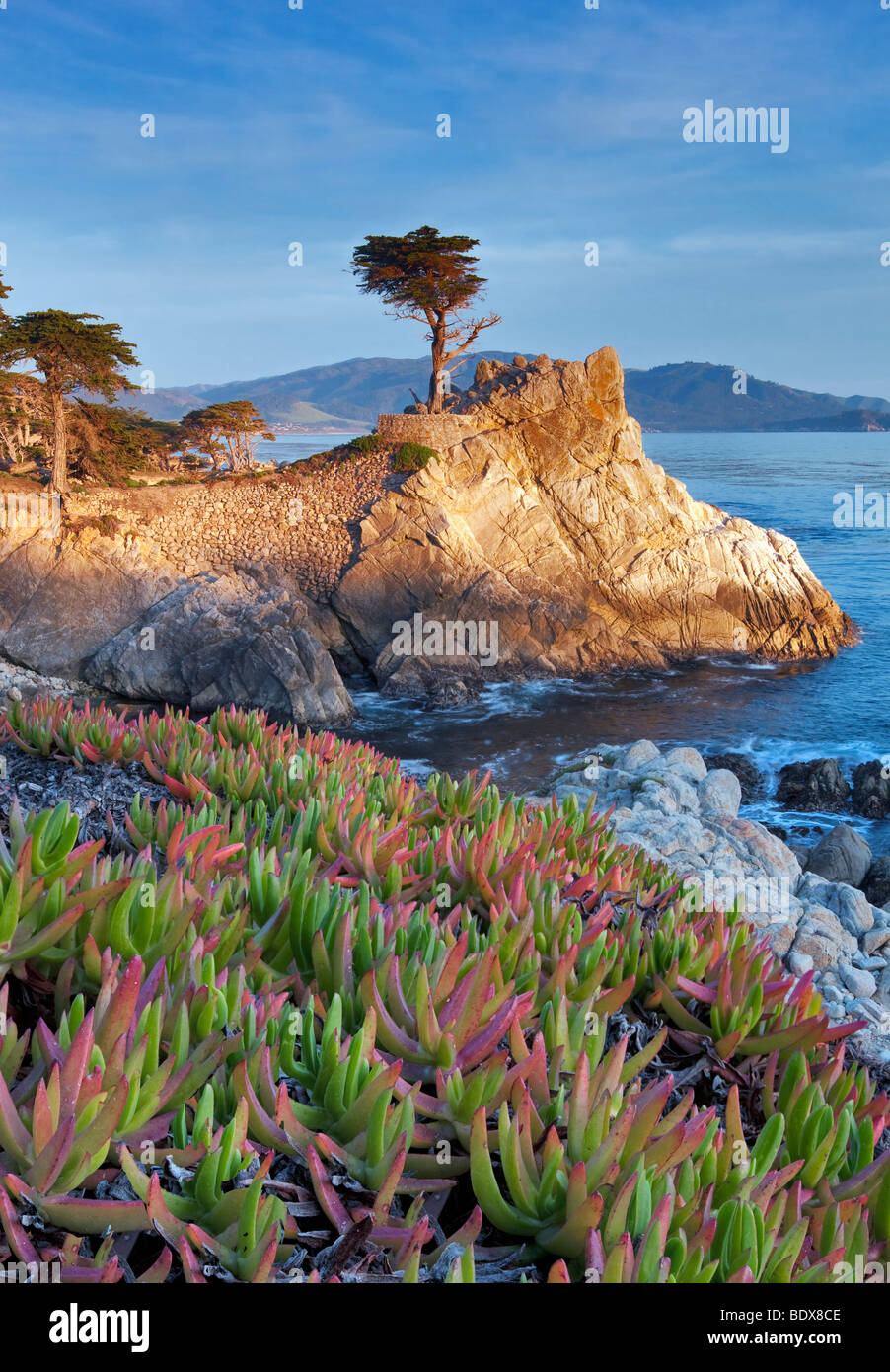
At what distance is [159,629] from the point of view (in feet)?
81.1

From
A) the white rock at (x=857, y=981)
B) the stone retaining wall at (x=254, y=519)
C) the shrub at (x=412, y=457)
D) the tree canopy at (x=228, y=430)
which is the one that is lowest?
the white rock at (x=857, y=981)

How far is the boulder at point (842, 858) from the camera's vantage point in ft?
41.3

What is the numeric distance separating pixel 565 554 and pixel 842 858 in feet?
58.0

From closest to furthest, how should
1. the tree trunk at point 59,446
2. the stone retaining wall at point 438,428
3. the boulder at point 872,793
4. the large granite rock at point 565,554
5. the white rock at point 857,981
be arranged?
the white rock at point 857,981, the boulder at point 872,793, the large granite rock at point 565,554, the tree trunk at point 59,446, the stone retaining wall at point 438,428

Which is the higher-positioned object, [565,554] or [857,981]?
[565,554]

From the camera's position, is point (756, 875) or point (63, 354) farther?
point (63, 354)

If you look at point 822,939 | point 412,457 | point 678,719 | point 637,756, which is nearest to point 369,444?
point 412,457

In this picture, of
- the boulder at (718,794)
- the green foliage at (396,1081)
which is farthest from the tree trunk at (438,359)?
the green foliage at (396,1081)

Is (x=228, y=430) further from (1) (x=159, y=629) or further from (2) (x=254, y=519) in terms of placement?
(1) (x=159, y=629)

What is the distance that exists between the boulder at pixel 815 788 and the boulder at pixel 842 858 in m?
4.17

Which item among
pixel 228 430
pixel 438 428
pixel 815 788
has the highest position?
pixel 228 430

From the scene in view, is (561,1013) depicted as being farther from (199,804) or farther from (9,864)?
(199,804)

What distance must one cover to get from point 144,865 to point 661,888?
8.02 ft

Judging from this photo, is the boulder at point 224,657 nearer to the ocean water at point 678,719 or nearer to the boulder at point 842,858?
the ocean water at point 678,719
